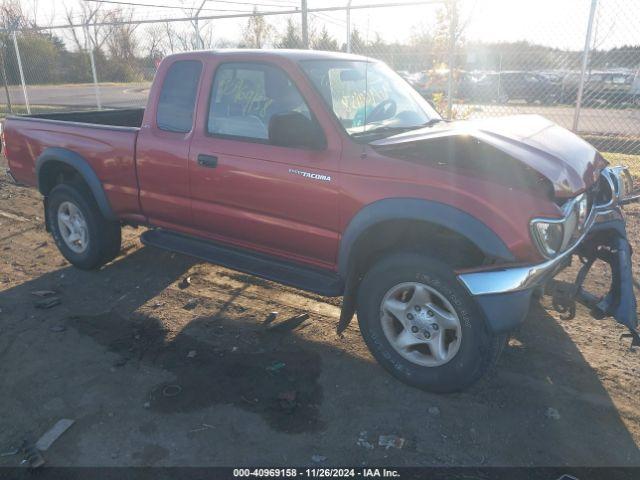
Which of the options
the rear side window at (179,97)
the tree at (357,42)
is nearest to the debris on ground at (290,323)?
the rear side window at (179,97)

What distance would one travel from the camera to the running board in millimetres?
3514

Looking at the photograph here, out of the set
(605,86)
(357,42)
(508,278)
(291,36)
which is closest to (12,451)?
(508,278)

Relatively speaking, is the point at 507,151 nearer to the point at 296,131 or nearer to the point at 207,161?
the point at 296,131

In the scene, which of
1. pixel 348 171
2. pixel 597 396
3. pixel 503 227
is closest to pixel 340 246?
pixel 348 171

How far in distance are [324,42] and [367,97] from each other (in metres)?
6.68

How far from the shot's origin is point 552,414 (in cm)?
297

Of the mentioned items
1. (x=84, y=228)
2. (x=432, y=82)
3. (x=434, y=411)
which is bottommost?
(x=434, y=411)

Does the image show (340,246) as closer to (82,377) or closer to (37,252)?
(82,377)

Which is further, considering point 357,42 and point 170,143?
point 357,42

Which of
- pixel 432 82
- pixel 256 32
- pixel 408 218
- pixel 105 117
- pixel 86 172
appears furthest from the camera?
pixel 256 32

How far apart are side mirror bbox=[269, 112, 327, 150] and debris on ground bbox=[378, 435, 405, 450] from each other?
1.77 meters

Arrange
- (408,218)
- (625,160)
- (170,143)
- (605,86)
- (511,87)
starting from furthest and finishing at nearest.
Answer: (511,87)
(605,86)
(625,160)
(170,143)
(408,218)

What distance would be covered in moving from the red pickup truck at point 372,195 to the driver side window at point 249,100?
13 mm

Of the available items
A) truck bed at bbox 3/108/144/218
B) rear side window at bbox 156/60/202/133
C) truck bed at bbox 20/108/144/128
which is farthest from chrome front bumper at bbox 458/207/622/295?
truck bed at bbox 20/108/144/128
